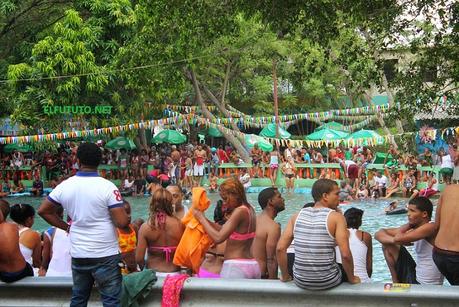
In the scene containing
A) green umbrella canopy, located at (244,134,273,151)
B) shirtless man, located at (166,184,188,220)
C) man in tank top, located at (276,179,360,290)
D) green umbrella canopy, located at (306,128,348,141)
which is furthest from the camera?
green umbrella canopy, located at (306,128,348,141)

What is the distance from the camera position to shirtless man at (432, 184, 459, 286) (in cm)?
645

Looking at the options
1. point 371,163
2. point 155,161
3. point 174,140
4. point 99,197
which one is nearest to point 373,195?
point 371,163

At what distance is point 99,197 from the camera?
236 inches

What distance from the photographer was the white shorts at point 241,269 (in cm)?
707

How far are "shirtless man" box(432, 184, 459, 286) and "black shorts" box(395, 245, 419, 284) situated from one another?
30.5 inches

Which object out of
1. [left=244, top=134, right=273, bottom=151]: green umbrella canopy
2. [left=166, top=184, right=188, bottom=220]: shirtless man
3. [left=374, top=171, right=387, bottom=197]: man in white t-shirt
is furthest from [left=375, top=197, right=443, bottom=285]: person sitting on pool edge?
[left=244, top=134, right=273, bottom=151]: green umbrella canopy

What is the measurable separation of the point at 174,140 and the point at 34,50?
545 inches

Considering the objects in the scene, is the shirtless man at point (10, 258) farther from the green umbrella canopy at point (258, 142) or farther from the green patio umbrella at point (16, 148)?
the green patio umbrella at point (16, 148)

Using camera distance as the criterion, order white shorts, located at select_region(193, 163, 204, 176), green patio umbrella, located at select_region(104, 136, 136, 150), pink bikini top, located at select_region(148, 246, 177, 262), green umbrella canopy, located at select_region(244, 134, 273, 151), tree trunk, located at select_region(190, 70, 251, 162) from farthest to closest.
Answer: green patio umbrella, located at select_region(104, 136, 136, 150), green umbrella canopy, located at select_region(244, 134, 273, 151), tree trunk, located at select_region(190, 70, 251, 162), white shorts, located at select_region(193, 163, 204, 176), pink bikini top, located at select_region(148, 246, 177, 262)

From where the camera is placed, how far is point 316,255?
6.22 m

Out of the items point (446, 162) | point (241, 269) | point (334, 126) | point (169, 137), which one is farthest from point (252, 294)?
point (334, 126)

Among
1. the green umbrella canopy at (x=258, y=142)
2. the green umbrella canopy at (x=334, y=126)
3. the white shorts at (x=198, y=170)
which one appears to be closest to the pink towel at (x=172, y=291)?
the white shorts at (x=198, y=170)

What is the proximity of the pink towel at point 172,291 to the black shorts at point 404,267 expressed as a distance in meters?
2.30

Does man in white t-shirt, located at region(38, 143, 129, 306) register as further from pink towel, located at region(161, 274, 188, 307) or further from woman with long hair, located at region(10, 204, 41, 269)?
woman with long hair, located at region(10, 204, 41, 269)
